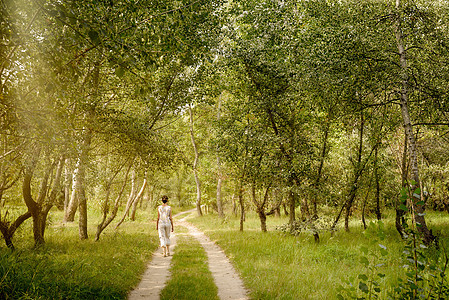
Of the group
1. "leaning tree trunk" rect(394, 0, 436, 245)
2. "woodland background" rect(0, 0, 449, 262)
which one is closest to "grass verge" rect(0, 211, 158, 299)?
"woodland background" rect(0, 0, 449, 262)

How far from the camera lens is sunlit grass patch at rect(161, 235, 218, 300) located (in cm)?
659

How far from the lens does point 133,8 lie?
5695 mm

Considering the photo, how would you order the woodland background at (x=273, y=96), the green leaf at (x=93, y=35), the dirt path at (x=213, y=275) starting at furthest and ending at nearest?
1. the woodland background at (x=273, y=96)
2. the dirt path at (x=213, y=275)
3. the green leaf at (x=93, y=35)

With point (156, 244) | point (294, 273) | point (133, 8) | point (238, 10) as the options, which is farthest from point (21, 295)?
point (238, 10)

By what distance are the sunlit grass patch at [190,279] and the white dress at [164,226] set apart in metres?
0.70

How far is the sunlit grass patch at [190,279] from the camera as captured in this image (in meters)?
6.59

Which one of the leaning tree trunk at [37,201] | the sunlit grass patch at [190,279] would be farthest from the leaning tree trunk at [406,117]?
the leaning tree trunk at [37,201]

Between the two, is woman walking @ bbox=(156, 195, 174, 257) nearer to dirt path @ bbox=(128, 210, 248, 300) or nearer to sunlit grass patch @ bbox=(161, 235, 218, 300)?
dirt path @ bbox=(128, 210, 248, 300)

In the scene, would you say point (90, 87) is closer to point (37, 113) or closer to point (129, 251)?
point (37, 113)

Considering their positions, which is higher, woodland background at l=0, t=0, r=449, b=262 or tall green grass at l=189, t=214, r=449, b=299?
woodland background at l=0, t=0, r=449, b=262

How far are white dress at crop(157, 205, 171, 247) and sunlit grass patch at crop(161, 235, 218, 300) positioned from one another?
2.30 ft

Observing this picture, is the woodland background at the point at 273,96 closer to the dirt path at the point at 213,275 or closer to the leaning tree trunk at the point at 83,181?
the leaning tree trunk at the point at 83,181

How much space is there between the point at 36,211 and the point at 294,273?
881cm

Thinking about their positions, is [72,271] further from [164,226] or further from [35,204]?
[164,226]
